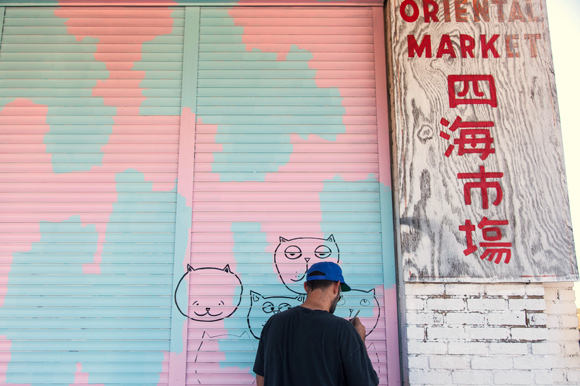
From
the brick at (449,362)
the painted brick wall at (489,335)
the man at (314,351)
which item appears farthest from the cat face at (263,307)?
the brick at (449,362)

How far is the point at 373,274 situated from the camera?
123 inches

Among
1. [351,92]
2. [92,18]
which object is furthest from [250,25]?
[92,18]

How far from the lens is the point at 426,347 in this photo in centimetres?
279

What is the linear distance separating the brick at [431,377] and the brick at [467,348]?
6.1 inches

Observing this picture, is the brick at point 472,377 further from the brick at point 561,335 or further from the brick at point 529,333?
the brick at point 561,335

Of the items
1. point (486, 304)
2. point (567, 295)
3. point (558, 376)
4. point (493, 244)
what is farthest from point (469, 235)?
point (558, 376)

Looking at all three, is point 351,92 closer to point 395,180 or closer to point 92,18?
point 395,180

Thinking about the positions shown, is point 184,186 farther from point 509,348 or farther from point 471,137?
point 509,348

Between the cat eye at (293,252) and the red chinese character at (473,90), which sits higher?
the red chinese character at (473,90)

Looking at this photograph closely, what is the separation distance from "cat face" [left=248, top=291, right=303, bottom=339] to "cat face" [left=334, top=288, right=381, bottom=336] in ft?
1.09

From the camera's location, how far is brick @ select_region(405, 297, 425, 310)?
285cm

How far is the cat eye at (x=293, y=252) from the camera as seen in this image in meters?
3.14

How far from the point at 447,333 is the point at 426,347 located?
0.58 feet

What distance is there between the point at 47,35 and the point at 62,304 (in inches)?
91.0
